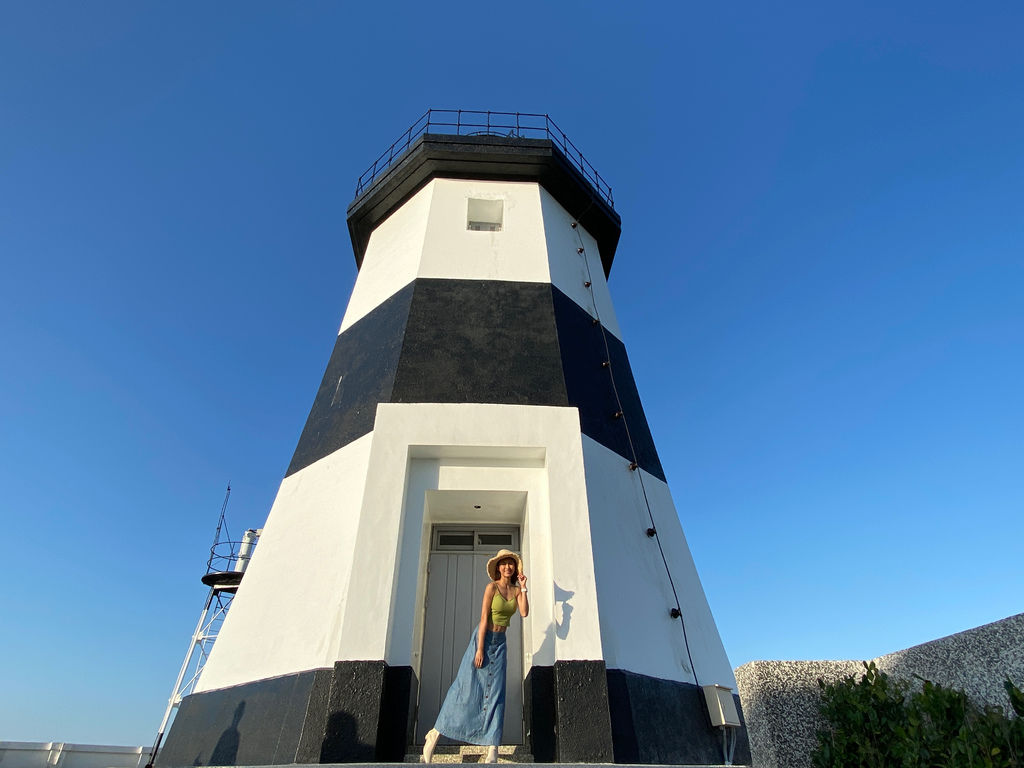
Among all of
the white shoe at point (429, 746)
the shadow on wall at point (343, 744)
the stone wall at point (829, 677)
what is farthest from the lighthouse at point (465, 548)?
the stone wall at point (829, 677)

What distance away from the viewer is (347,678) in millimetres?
5883

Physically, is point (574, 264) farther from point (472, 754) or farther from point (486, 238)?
point (472, 754)

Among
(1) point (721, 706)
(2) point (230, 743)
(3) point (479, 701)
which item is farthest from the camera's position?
(1) point (721, 706)

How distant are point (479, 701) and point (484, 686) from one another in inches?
5.1

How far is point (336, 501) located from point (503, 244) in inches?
195

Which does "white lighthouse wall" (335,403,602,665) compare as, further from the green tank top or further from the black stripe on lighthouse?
the green tank top

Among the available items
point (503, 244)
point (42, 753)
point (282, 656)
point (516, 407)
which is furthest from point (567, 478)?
point (42, 753)

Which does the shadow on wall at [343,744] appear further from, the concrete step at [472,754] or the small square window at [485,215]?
the small square window at [485,215]

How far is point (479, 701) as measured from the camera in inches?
220

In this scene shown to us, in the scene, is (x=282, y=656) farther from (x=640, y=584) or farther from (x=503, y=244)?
(x=503, y=244)

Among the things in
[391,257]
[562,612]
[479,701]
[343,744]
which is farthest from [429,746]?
[391,257]

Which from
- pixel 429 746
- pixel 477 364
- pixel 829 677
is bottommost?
pixel 429 746

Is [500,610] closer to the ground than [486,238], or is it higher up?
closer to the ground

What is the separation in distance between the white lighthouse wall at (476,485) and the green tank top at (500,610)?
2.27 ft
